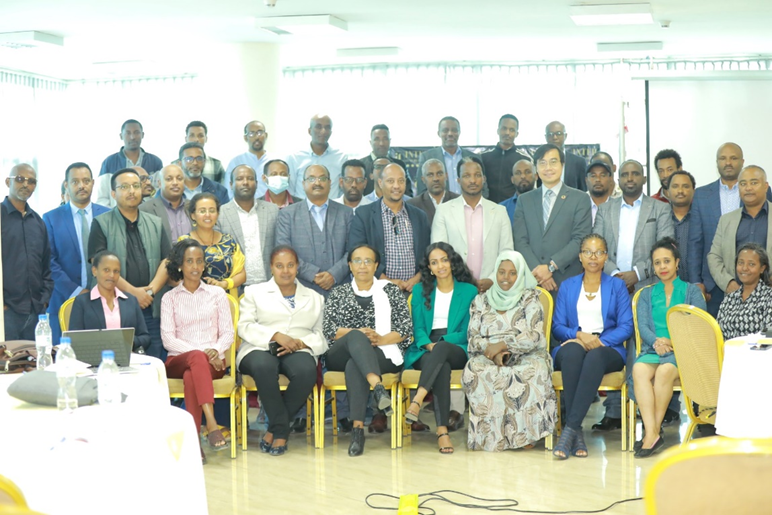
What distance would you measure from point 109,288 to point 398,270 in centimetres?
206

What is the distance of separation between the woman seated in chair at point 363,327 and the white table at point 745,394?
7.10ft

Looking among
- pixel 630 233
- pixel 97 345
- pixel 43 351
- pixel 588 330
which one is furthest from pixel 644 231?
pixel 43 351

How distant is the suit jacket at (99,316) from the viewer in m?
5.53

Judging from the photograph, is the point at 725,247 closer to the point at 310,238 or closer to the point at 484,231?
the point at 484,231

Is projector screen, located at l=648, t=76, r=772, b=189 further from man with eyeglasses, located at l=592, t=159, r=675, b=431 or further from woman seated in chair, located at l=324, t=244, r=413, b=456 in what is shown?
woman seated in chair, located at l=324, t=244, r=413, b=456

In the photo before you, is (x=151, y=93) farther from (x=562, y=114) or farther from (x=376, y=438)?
(x=376, y=438)

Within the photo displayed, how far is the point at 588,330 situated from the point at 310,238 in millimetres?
2044

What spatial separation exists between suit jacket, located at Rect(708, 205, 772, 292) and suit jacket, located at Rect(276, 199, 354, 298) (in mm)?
2539

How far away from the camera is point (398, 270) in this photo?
663cm

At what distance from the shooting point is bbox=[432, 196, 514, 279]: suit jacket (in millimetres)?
6652

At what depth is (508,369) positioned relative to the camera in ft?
19.2

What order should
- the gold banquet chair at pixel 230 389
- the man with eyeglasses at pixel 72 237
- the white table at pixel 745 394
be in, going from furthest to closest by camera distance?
the man with eyeglasses at pixel 72 237, the gold banquet chair at pixel 230 389, the white table at pixel 745 394

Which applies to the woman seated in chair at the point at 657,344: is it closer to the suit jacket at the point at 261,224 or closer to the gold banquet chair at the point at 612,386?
the gold banquet chair at the point at 612,386

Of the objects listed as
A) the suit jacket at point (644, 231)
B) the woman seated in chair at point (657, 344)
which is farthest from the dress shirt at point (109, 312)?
the suit jacket at point (644, 231)
